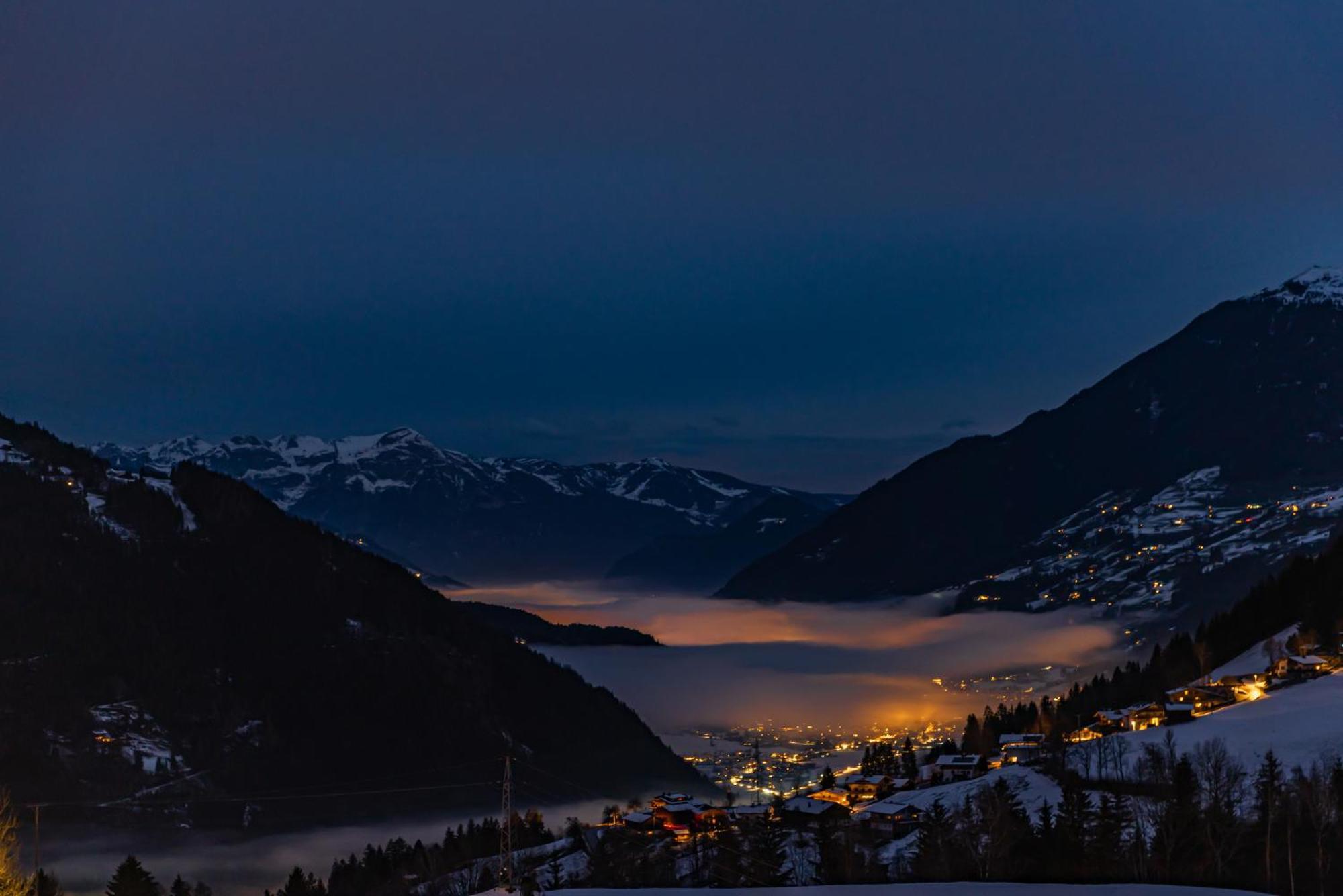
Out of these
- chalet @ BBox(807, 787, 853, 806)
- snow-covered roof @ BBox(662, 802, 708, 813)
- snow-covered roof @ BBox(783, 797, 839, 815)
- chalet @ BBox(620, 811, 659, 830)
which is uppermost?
snow-covered roof @ BBox(783, 797, 839, 815)

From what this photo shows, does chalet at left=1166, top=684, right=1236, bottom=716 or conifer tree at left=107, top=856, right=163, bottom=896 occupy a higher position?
chalet at left=1166, top=684, right=1236, bottom=716

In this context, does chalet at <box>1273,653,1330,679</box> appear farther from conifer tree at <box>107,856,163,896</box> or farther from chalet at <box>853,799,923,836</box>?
conifer tree at <box>107,856,163,896</box>

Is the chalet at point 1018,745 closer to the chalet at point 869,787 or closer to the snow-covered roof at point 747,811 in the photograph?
the chalet at point 869,787

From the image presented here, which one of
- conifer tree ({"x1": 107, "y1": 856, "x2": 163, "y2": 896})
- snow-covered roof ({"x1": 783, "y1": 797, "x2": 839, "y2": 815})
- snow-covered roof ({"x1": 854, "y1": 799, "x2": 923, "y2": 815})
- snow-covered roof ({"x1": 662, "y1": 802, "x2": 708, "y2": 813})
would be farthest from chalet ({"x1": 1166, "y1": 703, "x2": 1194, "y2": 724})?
conifer tree ({"x1": 107, "y1": 856, "x2": 163, "y2": 896})

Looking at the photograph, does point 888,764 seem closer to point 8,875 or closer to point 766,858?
point 766,858

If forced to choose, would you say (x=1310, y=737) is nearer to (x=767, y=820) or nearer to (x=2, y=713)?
(x=767, y=820)

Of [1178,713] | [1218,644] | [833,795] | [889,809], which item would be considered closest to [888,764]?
[833,795]

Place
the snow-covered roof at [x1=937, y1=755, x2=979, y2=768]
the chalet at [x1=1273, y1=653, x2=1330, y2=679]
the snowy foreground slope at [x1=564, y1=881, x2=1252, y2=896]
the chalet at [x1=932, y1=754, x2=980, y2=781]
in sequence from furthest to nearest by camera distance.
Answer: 1. the snow-covered roof at [x1=937, y1=755, x2=979, y2=768]
2. the chalet at [x1=1273, y1=653, x2=1330, y2=679]
3. the chalet at [x1=932, y1=754, x2=980, y2=781]
4. the snowy foreground slope at [x1=564, y1=881, x2=1252, y2=896]

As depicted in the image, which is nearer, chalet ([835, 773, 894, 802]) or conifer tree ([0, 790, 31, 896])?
conifer tree ([0, 790, 31, 896])
